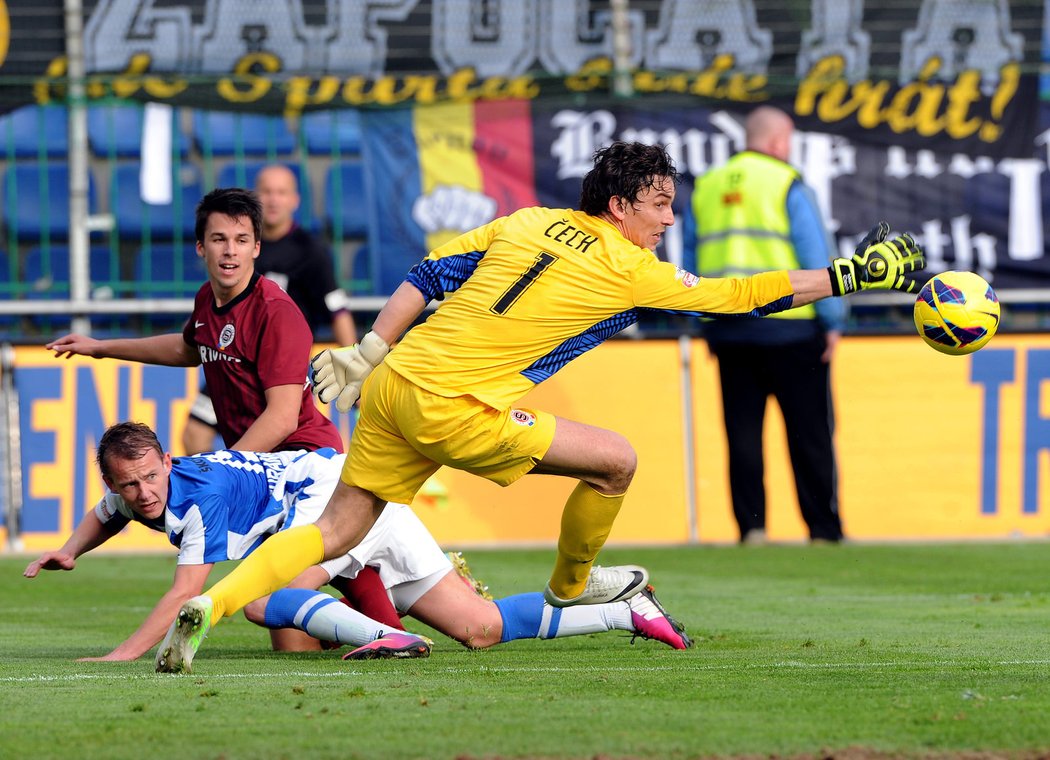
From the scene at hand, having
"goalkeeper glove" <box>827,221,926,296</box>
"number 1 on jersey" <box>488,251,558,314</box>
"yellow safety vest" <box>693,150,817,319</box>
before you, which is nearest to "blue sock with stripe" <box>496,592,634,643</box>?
"number 1 on jersey" <box>488,251,558,314</box>

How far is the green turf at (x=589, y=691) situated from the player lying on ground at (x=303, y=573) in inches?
4.7

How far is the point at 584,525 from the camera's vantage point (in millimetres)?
6262

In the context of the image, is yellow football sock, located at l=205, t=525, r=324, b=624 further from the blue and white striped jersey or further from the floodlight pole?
the floodlight pole

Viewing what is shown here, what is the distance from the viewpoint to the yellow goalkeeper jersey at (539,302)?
594 cm

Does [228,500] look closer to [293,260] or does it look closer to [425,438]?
[425,438]

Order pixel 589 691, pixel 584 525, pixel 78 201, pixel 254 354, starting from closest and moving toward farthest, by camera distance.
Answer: pixel 589 691 < pixel 584 525 < pixel 254 354 < pixel 78 201

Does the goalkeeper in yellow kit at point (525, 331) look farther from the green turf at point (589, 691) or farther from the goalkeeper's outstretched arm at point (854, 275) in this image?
the green turf at point (589, 691)

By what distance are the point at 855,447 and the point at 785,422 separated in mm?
724

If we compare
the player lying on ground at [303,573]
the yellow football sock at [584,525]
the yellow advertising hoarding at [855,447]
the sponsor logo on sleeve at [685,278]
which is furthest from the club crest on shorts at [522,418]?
the yellow advertising hoarding at [855,447]

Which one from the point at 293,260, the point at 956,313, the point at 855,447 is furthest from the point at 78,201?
the point at 956,313

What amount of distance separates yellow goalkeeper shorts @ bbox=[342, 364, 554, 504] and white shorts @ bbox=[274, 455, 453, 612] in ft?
2.00

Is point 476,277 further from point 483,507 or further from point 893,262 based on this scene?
point 483,507

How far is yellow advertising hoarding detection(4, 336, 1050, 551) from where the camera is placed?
498 inches

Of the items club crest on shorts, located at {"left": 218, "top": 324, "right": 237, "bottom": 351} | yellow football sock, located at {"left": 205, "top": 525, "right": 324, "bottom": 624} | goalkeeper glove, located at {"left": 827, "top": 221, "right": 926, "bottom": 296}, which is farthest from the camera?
club crest on shorts, located at {"left": 218, "top": 324, "right": 237, "bottom": 351}
